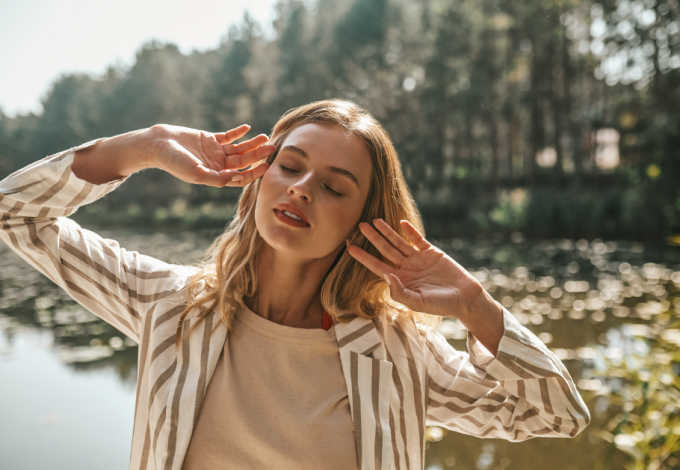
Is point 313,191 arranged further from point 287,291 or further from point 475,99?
point 475,99

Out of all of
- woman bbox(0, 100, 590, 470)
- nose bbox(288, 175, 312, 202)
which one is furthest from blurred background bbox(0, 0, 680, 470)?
nose bbox(288, 175, 312, 202)

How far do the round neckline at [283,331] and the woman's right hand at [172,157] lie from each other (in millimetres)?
292

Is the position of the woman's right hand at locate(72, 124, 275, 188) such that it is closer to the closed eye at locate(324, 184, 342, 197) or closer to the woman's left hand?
the closed eye at locate(324, 184, 342, 197)

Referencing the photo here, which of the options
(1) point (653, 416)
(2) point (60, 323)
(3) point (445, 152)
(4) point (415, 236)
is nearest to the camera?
(4) point (415, 236)

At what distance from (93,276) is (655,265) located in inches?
297

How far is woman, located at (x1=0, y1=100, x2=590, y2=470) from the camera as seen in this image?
0.91 meters

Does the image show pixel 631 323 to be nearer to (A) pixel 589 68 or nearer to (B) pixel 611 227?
(B) pixel 611 227

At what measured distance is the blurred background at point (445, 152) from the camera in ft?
8.74

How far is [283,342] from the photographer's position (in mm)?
1017

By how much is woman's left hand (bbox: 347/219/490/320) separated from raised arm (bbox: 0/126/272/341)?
0.32m

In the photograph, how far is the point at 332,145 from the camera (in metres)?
1.09

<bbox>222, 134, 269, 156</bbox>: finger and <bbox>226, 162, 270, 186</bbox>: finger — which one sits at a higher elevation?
<bbox>222, 134, 269, 156</bbox>: finger

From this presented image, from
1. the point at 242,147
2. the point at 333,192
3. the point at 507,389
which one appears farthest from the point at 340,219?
the point at 507,389

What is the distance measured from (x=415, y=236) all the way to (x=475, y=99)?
11099 millimetres
